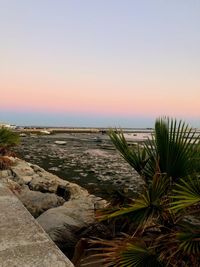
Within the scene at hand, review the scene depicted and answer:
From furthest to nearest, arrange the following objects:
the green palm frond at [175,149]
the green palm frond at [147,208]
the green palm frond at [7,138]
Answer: the green palm frond at [7,138] → the green palm frond at [175,149] → the green palm frond at [147,208]

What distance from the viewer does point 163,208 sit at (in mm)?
3578

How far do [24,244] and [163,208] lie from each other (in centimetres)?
146

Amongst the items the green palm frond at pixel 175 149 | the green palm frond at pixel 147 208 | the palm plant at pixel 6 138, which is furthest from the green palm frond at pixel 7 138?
the green palm frond at pixel 147 208

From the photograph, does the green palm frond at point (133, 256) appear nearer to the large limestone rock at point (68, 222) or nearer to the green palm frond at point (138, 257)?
the green palm frond at point (138, 257)

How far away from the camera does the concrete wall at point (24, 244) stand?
2676 mm

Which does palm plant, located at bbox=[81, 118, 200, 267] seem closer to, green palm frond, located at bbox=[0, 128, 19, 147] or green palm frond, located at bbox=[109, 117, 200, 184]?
green palm frond, located at bbox=[109, 117, 200, 184]

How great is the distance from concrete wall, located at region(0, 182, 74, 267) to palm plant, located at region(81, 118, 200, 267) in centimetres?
71

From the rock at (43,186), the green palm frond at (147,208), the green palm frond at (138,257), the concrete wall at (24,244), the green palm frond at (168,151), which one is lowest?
the rock at (43,186)

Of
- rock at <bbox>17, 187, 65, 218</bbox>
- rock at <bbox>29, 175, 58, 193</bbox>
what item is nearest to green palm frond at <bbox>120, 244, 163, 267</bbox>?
rock at <bbox>17, 187, 65, 218</bbox>

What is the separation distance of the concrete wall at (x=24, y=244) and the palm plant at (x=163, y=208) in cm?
71

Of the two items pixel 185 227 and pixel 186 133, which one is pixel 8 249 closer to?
pixel 185 227

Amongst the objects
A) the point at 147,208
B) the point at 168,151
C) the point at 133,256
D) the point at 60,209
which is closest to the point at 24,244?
the point at 133,256

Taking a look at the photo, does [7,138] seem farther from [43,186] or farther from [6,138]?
[43,186]

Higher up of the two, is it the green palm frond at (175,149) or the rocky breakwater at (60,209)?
the green palm frond at (175,149)
